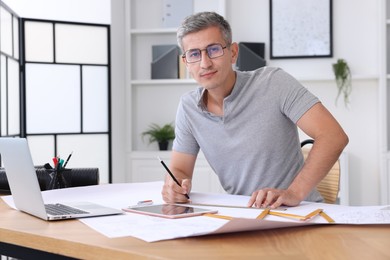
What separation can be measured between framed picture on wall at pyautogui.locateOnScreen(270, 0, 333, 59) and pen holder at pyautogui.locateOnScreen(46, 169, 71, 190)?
2918 mm

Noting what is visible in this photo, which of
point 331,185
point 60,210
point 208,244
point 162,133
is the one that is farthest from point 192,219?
point 162,133

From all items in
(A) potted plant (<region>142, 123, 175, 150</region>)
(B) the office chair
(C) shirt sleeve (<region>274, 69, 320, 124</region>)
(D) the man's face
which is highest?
(D) the man's face

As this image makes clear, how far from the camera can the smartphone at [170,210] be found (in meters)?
1.33

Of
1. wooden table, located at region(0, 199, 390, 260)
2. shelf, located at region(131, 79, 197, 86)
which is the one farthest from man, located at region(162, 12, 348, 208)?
shelf, located at region(131, 79, 197, 86)

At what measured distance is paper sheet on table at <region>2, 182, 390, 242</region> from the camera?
1.11 metres

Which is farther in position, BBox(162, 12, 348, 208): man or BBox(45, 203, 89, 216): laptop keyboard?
BBox(162, 12, 348, 208): man

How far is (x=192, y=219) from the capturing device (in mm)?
1282

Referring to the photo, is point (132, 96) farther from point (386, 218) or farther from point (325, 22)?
point (386, 218)

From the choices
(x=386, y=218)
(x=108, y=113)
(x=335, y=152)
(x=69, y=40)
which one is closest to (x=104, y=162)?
(x=108, y=113)

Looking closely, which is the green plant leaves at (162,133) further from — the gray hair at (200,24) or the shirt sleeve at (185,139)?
the gray hair at (200,24)

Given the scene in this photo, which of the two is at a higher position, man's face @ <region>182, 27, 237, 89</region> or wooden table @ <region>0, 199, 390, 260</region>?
man's face @ <region>182, 27, 237, 89</region>

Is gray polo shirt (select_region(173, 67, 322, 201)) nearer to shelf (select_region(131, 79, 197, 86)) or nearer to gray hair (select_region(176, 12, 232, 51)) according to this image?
gray hair (select_region(176, 12, 232, 51))

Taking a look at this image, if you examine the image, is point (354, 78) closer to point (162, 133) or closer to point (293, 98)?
point (162, 133)

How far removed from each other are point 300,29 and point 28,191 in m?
3.46
